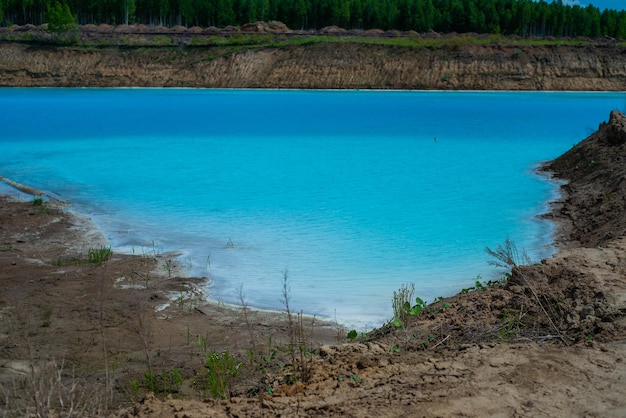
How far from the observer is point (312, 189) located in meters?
16.4

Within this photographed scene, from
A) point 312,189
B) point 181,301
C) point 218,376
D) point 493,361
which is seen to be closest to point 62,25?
point 312,189

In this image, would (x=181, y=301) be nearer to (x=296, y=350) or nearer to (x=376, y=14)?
(x=296, y=350)

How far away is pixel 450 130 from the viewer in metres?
29.3

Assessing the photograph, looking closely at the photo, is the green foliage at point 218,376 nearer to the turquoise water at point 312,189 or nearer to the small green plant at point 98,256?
the turquoise water at point 312,189

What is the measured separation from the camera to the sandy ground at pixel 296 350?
4637 millimetres

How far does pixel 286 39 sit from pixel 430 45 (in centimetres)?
1452

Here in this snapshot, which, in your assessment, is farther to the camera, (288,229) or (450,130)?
(450,130)

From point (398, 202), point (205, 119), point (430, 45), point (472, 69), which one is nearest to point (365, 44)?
point (430, 45)

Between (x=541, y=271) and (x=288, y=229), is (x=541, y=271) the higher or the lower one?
the higher one

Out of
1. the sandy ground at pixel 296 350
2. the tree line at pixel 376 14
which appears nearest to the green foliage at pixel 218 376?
the sandy ground at pixel 296 350

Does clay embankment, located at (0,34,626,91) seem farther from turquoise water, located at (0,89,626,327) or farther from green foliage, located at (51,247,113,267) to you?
green foliage, located at (51,247,113,267)

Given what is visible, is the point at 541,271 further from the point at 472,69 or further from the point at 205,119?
the point at 472,69

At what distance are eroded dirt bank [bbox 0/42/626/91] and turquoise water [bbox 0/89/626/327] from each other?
26.2 meters

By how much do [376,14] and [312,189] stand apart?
75.3 meters
